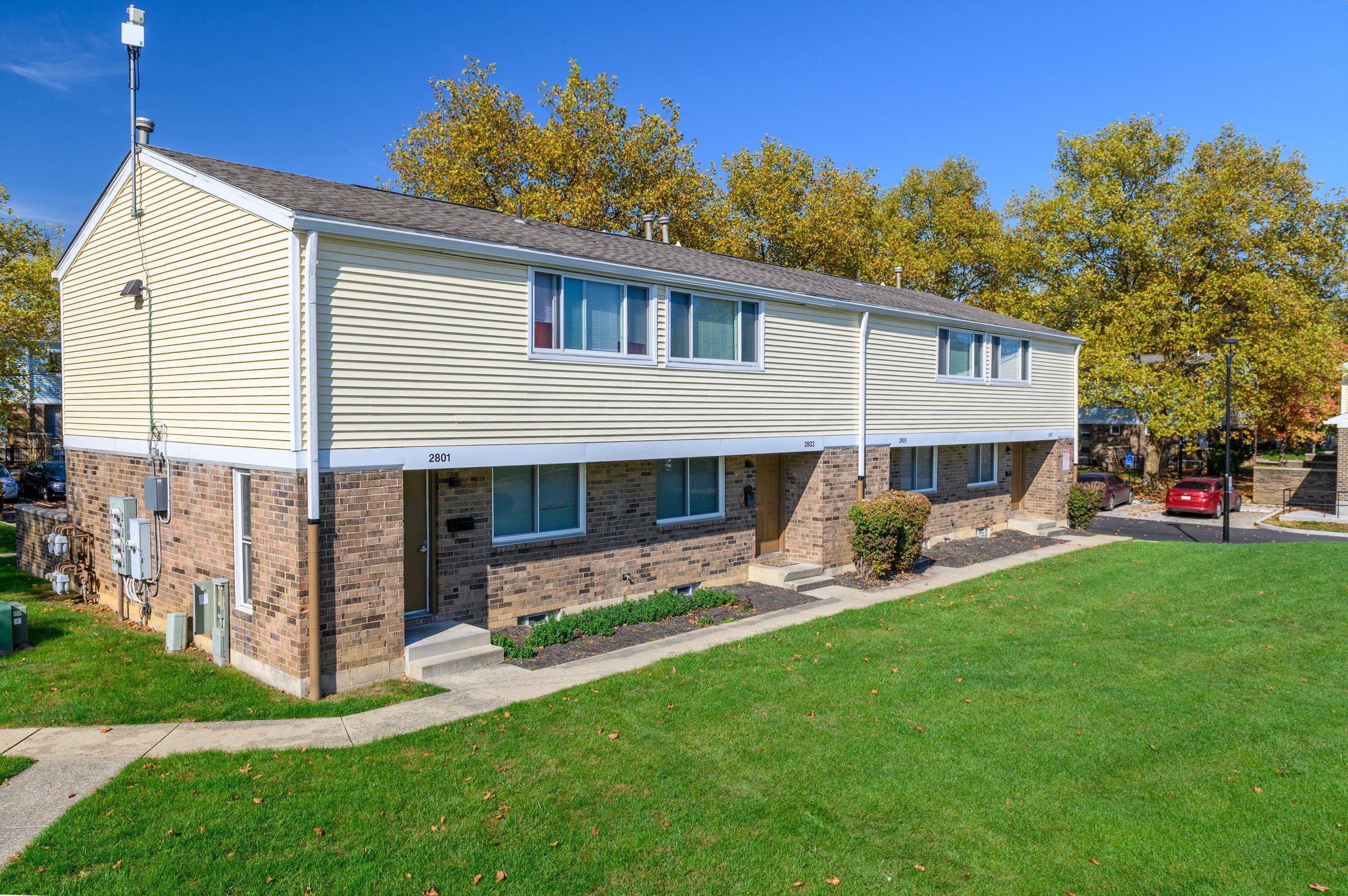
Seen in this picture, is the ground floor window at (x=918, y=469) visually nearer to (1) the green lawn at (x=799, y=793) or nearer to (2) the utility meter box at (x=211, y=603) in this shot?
(1) the green lawn at (x=799, y=793)

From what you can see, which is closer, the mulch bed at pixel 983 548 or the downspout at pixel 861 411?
the downspout at pixel 861 411

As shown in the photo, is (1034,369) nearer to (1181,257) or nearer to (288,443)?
(1181,257)

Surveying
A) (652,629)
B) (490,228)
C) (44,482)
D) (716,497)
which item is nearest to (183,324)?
(490,228)

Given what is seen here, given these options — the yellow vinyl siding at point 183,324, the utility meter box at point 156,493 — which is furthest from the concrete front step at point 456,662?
the utility meter box at point 156,493

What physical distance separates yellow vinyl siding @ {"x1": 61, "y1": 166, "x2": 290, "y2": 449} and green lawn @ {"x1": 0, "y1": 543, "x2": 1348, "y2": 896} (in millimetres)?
4158

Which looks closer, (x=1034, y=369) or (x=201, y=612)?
(x=201, y=612)

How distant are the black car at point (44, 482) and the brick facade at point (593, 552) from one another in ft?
76.7

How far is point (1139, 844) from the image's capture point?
5.84 metres

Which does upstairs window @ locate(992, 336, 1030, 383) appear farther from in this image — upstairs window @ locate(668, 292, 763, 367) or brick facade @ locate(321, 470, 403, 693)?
brick facade @ locate(321, 470, 403, 693)

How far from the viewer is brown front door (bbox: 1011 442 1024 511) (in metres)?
24.4

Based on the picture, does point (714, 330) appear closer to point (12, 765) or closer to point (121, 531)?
point (121, 531)

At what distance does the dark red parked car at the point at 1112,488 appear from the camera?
99.4 feet

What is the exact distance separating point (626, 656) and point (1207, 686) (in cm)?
707

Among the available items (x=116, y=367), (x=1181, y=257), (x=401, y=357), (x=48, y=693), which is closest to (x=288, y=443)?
(x=401, y=357)
